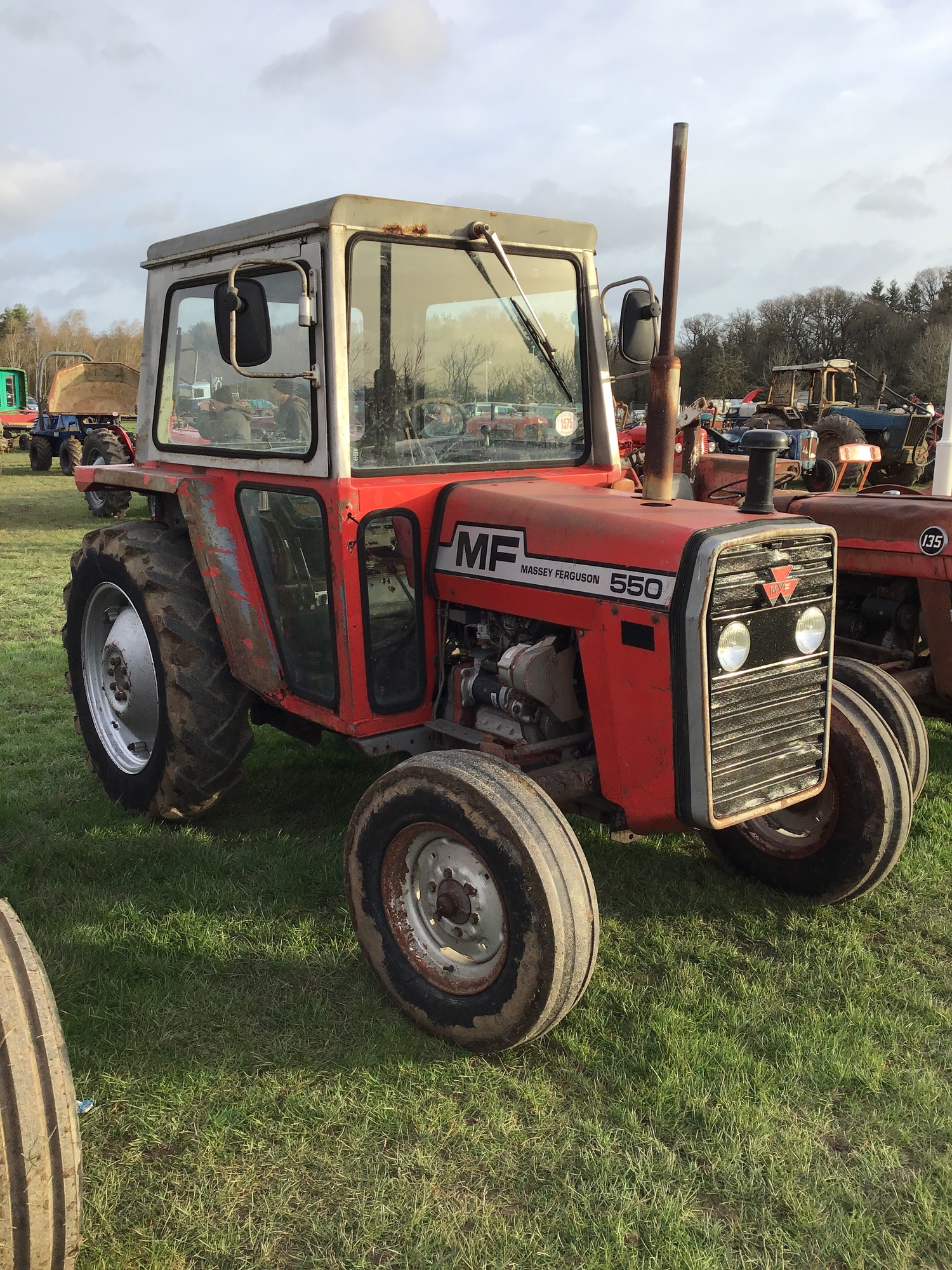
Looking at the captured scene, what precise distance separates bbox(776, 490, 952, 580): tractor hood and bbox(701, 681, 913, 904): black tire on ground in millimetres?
1550

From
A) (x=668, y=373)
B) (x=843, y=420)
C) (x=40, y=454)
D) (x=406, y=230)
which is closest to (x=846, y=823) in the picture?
(x=668, y=373)

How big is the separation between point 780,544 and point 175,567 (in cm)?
234

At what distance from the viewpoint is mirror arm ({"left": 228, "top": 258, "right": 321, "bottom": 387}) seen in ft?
9.49

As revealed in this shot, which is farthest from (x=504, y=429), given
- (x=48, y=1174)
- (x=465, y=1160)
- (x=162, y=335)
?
(x=48, y=1174)

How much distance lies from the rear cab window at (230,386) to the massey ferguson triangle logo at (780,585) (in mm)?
1505

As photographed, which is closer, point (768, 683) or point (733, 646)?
point (733, 646)

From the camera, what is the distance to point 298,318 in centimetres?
306

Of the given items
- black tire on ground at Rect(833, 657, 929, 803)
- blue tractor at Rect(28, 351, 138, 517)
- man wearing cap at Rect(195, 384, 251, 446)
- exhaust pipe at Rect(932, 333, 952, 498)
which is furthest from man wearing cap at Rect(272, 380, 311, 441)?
blue tractor at Rect(28, 351, 138, 517)

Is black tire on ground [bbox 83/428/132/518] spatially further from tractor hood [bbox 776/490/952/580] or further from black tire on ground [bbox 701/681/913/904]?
black tire on ground [bbox 701/681/913/904]

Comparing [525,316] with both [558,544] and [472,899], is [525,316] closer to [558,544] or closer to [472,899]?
[558,544]

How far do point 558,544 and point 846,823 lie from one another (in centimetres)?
146

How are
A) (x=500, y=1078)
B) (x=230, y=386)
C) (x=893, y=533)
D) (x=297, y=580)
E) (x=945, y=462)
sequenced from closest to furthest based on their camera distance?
(x=500, y=1078) < (x=297, y=580) < (x=230, y=386) < (x=893, y=533) < (x=945, y=462)

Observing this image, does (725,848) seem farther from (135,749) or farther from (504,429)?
(135,749)

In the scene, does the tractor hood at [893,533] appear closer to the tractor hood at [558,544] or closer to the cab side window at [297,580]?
the tractor hood at [558,544]
